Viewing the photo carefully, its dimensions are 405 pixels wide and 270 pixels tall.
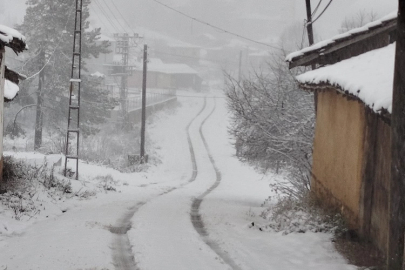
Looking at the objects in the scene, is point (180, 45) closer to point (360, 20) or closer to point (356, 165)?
point (360, 20)

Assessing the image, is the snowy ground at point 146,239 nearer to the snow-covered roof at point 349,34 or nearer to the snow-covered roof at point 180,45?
the snow-covered roof at point 349,34

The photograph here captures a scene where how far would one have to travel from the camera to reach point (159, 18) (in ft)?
406

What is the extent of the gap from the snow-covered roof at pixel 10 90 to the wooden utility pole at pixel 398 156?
11.3 meters

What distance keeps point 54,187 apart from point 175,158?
22.5 m

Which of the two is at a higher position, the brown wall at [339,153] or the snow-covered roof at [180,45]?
the snow-covered roof at [180,45]

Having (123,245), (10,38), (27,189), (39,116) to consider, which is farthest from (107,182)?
(39,116)

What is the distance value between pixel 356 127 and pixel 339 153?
1334mm

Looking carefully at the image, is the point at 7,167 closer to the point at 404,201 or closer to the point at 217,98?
the point at 404,201

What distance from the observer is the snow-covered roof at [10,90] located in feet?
48.2

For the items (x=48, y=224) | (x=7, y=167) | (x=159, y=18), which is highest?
(x=159, y=18)

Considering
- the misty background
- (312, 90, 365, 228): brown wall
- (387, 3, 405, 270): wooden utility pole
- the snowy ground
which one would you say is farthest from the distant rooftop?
the misty background

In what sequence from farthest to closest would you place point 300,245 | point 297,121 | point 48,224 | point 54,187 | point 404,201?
1. point 297,121
2. point 54,187
3. point 48,224
4. point 300,245
5. point 404,201

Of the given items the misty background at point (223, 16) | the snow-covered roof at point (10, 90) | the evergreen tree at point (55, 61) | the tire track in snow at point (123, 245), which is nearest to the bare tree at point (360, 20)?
the evergreen tree at point (55, 61)

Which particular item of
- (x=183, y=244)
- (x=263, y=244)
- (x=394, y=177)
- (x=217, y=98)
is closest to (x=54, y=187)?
(x=183, y=244)
